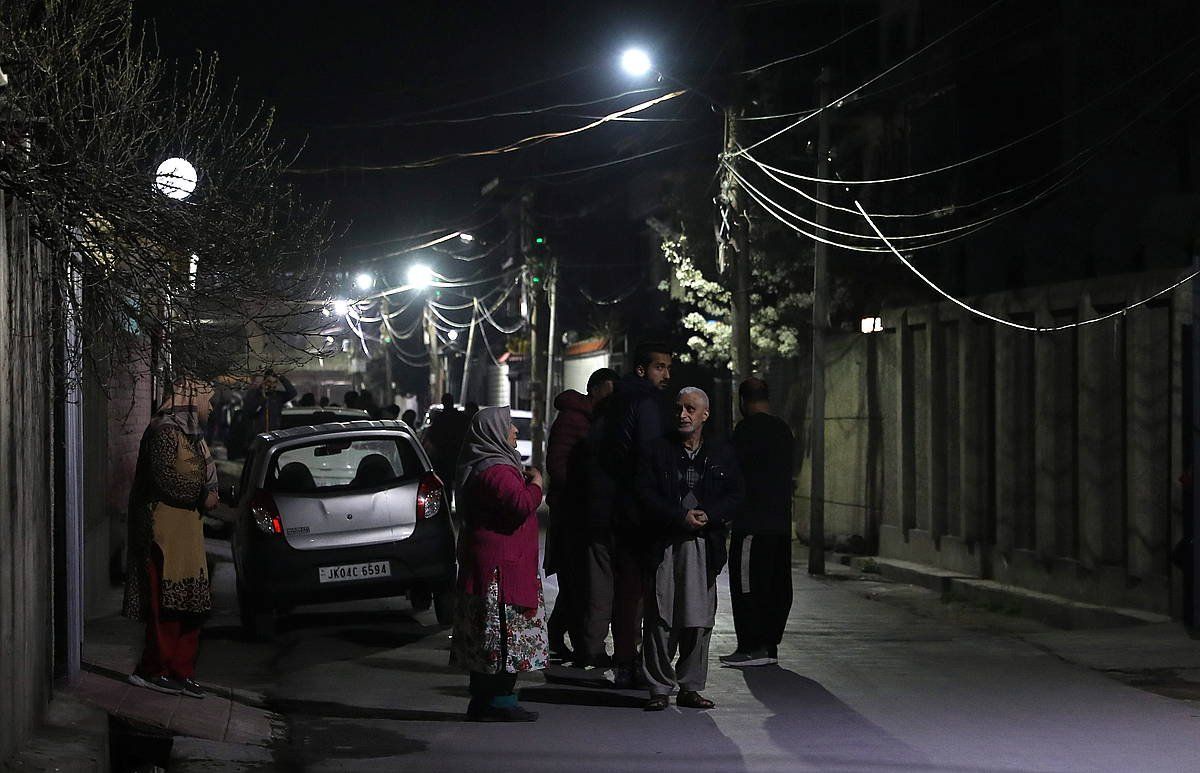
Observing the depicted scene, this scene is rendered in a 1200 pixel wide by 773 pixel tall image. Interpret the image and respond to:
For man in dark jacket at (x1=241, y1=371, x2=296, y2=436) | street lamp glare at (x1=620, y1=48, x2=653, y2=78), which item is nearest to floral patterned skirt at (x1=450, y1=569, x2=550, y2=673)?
street lamp glare at (x1=620, y1=48, x2=653, y2=78)

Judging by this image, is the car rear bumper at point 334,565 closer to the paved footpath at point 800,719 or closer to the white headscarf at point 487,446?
the paved footpath at point 800,719

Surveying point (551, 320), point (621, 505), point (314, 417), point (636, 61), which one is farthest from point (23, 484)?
point (551, 320)

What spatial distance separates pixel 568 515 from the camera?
34.7ft

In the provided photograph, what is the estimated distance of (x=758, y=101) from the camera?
25000 millimetres

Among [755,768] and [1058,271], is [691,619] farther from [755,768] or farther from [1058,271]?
[1058,271]

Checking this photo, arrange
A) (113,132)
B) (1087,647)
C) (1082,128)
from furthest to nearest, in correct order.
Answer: (1082,128) → (1087,647) → (113,132)

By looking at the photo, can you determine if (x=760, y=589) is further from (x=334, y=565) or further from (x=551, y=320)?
(x=551, y=320)

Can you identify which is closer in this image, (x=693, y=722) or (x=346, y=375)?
(x=693, y=722)

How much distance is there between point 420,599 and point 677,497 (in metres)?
5.36

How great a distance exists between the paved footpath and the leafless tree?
7.91 ft

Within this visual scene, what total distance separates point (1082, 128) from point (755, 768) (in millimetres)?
14750

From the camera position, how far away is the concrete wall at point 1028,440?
492 inches

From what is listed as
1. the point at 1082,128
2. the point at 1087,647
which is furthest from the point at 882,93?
the point at 1087,647

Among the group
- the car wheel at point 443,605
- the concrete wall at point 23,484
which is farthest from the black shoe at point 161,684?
the car wheel at point 443,605
